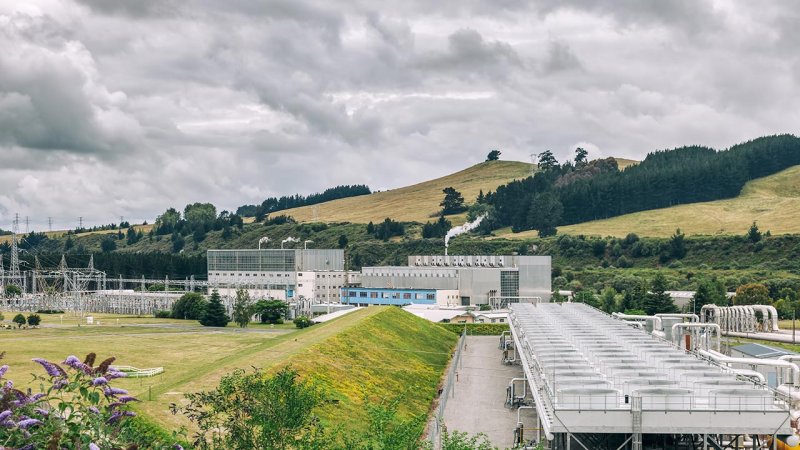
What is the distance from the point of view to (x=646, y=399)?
35000 mm

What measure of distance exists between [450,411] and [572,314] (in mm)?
32511

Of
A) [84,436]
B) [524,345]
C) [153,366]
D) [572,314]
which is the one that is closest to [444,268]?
[572,314]

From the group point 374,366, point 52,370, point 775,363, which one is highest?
point 52,370

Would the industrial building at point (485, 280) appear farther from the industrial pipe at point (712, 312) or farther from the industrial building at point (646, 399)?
the industrial building at point (646, 399)

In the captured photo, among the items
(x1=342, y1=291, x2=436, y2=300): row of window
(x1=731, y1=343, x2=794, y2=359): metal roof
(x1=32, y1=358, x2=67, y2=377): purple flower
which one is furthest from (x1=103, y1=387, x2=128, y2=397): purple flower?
(x1=342, y1=291, x2=436, y2=300): row of window

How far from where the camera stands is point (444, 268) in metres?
137

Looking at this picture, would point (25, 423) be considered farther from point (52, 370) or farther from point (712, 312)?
point (712, 312)

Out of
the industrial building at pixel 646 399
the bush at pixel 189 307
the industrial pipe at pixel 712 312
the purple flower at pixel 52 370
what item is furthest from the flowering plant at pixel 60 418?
the bush at pixel 189 307

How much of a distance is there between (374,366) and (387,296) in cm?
7404

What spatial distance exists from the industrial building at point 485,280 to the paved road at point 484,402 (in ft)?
158

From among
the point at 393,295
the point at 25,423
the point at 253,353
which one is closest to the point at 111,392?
the point at 25,423

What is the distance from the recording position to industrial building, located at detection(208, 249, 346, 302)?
146000mm

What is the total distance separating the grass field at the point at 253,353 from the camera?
5016 cm

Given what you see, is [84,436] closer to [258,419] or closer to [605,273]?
[258,419]
